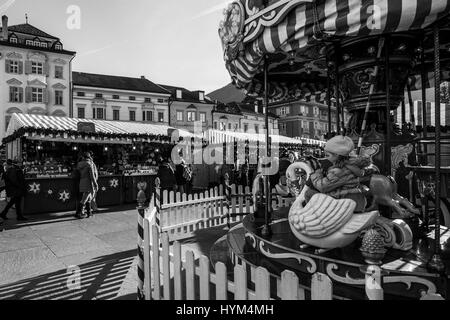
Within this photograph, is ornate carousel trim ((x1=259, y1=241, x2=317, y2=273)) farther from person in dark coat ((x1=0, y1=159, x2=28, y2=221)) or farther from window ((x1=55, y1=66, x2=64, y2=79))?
window ((x1=55, y1=66, x2=64, y2=79))

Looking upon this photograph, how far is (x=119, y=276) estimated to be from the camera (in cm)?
437

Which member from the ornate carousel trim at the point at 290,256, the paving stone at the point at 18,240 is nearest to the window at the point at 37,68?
the paving stone at the point at 18,240

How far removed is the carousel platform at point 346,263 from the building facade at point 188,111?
132ft

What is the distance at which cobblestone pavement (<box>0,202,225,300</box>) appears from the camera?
3875mm

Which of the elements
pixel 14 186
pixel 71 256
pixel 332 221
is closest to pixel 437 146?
pixel 332 221

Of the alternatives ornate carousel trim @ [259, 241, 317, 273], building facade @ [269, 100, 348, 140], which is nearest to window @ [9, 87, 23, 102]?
building facade @ [269, 100, 348, 140]

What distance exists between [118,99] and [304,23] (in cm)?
4138

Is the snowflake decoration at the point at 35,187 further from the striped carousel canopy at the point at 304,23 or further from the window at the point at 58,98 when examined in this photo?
the window at the point at 58,98

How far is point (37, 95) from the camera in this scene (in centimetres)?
3575

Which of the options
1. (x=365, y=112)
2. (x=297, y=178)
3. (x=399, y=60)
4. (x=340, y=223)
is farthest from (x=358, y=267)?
(x=399, y=60)

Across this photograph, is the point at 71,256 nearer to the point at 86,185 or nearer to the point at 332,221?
the point at 86,185

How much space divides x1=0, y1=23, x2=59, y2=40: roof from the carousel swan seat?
1730 inches
